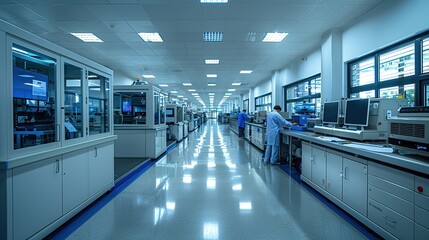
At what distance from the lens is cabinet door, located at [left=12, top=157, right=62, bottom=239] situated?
1.70m

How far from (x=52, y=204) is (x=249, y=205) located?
2124 millimetres

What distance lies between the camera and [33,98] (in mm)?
2002

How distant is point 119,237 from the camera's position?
204cm

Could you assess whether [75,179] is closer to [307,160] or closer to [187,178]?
[187,178]

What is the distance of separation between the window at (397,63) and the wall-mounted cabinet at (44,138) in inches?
181

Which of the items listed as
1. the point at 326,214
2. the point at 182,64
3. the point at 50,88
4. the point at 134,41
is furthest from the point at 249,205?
the point at 182,64

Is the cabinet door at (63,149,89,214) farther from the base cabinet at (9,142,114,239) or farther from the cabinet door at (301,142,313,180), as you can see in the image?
the cabinet door at (301,142,313,180)

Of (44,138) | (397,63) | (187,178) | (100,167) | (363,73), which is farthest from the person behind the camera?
(363,73)

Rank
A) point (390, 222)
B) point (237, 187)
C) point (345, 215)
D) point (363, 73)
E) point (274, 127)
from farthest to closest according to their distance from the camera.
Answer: point (274, 127) < point (363, 73) < point (237, 187) < point (345, 215) < point (390, 222)

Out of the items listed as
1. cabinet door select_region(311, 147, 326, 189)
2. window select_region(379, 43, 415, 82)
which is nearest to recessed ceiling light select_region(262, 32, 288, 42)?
window select_region(379, 43, 415, 82)

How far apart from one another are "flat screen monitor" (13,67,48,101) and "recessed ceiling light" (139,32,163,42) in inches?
124

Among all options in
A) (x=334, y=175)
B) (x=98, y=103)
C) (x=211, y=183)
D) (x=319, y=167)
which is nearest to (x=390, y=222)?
(x=334, y=175)

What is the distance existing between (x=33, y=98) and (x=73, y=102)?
602 mm

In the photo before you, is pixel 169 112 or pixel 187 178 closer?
pixel 187 178
